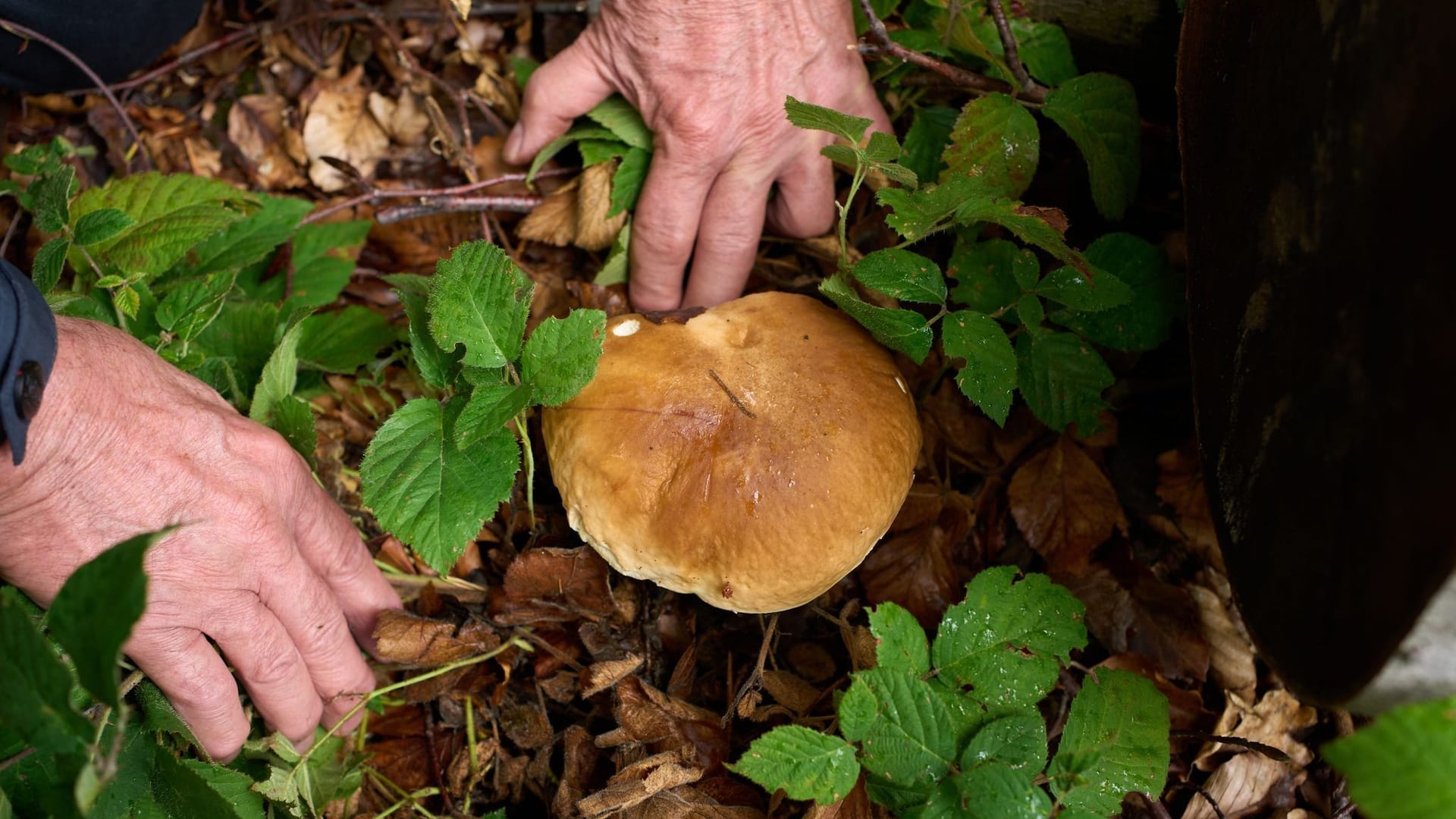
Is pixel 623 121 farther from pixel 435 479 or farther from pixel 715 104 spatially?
pixel 435 479

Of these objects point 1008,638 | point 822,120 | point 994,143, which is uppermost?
point 822,120

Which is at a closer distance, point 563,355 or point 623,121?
point 563,355

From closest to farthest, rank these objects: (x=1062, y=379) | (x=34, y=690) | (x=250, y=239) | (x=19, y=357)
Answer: (x=34, y=690) → (x=19, y=357) → (x=1062, y=379) → (x=250, y=239)

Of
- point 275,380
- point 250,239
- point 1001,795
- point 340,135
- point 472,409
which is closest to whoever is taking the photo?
point 1001,795

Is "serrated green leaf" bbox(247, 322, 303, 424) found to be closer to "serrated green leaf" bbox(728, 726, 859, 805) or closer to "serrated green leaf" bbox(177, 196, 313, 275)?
"serrated green leaf" bbox(177, 196, 313, 275)

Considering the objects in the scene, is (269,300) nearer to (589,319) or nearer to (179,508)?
(179,508)

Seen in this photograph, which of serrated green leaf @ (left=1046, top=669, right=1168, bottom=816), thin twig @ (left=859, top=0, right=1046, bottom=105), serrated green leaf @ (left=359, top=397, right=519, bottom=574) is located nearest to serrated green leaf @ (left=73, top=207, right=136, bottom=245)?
serrated green leaf @ (left=359, top=397, right=519, bottom=574)

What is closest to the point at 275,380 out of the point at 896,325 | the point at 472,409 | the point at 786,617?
the point at 472,409
